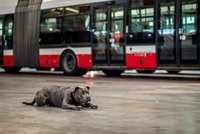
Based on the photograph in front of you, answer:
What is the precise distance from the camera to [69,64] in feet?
72.2

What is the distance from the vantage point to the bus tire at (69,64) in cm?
2170

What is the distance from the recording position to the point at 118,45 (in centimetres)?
1984

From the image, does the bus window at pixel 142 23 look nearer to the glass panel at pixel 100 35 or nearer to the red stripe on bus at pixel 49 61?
the glass panel at pixel 100 35

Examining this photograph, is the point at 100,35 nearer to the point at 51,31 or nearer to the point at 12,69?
the point at 51,31

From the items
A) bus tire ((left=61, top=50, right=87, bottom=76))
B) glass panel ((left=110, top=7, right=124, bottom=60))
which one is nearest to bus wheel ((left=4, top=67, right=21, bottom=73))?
bus tire ((left=61, top=50, right=87, bottom=76))

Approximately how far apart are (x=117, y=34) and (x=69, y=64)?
3179mm

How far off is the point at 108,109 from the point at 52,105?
1207 millimetres

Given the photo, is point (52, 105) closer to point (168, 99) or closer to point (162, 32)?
point (168, 99)

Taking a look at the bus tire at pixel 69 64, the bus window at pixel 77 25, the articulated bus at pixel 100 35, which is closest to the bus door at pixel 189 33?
the articulated bus at pixel 100 35

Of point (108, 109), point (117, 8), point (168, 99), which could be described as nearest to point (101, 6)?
point (117, 8)

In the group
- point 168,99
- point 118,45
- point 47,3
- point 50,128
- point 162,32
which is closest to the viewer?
point 50,128

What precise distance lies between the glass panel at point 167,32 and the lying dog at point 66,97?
29.3 feet

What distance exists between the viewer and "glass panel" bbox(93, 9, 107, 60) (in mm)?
20475

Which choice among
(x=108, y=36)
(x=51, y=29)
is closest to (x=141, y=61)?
(x=108, y=36)
